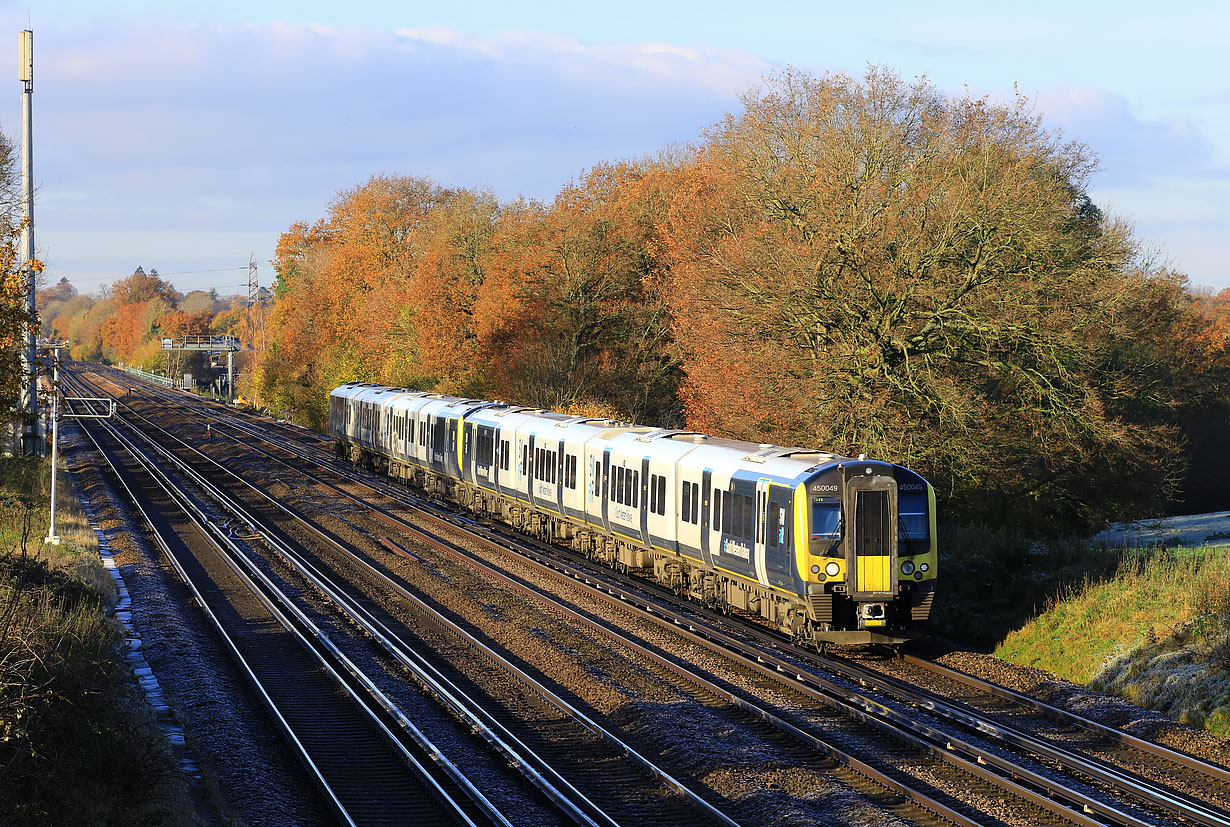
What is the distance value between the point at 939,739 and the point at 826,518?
4652 mm

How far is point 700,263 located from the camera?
115 ft

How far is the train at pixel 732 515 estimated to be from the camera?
1702cm

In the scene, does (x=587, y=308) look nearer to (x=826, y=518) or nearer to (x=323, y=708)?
(x=826, y=518)

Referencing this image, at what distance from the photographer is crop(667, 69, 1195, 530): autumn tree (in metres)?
25.6

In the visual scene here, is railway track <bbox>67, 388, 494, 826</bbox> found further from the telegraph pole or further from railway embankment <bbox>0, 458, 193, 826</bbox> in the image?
the telegraph pole

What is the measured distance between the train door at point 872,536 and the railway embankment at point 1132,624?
308cm

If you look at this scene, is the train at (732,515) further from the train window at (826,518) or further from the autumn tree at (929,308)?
the autumn tree at (929,308)

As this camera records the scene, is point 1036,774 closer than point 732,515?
Yes

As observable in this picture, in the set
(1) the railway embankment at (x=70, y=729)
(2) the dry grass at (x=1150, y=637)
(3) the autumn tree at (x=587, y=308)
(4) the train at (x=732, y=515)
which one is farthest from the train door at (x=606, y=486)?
(3) the autumn tree at (x=587, y=308)

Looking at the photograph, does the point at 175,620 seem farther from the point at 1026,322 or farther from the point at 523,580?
the point at 1026,322

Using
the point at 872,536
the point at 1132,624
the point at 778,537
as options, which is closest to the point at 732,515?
the point at 778,537

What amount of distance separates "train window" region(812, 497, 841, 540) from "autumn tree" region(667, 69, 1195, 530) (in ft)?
28.1

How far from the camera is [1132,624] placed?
17469 mm

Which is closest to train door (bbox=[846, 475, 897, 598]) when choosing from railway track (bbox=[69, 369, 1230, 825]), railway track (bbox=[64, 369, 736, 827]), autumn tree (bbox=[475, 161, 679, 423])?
railway track (bbox=[69, 369, 1230, 825])
